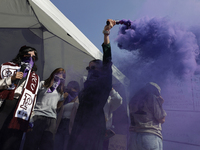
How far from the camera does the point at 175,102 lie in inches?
69.1

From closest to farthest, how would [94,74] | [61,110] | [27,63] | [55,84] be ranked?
1. [94,74]
2. [27,63]
3. [55,84]
4. [61,110]

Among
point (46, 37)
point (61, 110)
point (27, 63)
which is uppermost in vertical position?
point (46, 37)

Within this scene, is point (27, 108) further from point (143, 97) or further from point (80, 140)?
point (143, 97)

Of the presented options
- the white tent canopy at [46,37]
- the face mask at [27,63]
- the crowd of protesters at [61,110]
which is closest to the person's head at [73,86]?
the white tent canopy at [46,37]

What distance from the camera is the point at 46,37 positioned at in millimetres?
3059

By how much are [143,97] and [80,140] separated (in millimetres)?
788

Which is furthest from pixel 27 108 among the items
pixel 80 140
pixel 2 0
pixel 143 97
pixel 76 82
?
pixel 2 0

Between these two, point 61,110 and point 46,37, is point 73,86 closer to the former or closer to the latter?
point 61,110

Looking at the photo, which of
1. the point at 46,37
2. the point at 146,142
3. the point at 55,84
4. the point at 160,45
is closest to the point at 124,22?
the point at 160,45

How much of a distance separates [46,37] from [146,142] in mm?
2476

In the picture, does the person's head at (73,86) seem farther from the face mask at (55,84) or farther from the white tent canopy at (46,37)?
the face mask at (55,84)

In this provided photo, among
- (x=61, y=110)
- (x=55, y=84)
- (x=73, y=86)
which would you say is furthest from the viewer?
(x=73, y=86)

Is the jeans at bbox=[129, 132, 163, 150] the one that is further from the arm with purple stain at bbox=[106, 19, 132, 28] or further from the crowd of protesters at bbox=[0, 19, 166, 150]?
the arm with purple stain at bbox=[106, 19, 132, 28]

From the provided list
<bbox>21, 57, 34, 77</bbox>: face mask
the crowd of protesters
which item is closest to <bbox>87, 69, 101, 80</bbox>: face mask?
the crowd of protesters
